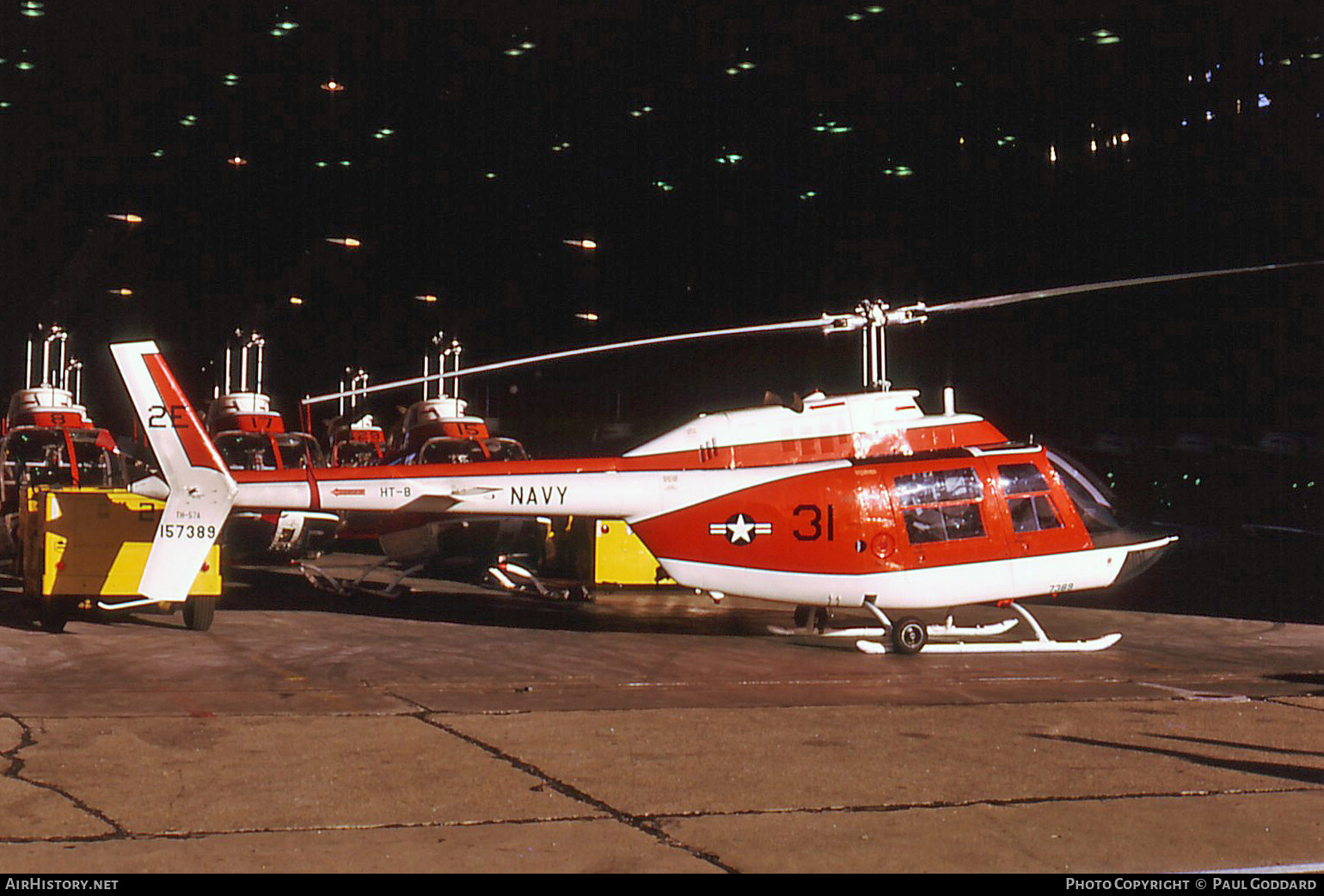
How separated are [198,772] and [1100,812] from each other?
167 inches

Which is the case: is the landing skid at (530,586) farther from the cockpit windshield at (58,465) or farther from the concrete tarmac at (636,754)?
the cockpit windshield at (58,465)

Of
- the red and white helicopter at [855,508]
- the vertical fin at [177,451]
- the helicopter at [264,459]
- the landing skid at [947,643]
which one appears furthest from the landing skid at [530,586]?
the vertical fin at [177,451]

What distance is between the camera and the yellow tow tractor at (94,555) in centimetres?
1150

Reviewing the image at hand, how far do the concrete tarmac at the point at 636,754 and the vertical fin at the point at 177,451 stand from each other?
1.11 metres

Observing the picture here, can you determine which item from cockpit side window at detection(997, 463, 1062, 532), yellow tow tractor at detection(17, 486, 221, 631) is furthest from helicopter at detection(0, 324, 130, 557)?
cockpit side window at detection(997, 463, 1062, 532)

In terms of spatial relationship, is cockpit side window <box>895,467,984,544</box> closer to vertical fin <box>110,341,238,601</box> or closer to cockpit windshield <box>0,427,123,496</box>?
vertical fin <box>110,341,238,601</box>

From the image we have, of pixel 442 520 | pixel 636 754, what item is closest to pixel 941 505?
pixel 636 754

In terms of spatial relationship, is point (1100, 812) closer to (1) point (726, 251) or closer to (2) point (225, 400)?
(2) point (225, 400)

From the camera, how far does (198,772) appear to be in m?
6.09

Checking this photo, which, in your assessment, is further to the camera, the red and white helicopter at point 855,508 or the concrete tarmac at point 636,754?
the red and white helicopter at point 855,508

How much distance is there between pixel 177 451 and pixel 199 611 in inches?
67.6

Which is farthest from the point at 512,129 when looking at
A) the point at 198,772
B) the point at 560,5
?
the point at 198,772

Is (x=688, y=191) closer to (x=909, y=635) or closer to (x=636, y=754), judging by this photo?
(x=909, y=635)

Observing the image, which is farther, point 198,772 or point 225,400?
point 225,400
